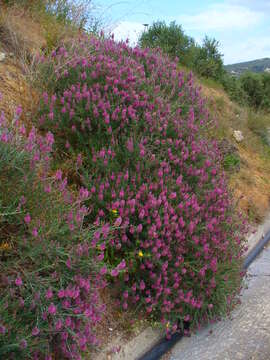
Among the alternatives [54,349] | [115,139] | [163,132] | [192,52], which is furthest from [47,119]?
[192,52]

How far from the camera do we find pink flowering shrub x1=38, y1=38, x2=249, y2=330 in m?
3.60

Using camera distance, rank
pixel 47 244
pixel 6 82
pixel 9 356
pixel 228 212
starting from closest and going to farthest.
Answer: pixel 9 356, pixel 47 244, pixel 228 212, pixel 6 82

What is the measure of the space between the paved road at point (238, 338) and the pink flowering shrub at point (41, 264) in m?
1.17

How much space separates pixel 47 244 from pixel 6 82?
2.74m

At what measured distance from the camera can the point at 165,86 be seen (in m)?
5.39

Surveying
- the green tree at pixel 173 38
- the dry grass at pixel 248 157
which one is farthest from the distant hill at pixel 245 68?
the dry grass at pixel 248 157

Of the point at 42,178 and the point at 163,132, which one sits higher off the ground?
the point at 163,132

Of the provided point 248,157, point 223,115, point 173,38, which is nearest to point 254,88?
point 173,38

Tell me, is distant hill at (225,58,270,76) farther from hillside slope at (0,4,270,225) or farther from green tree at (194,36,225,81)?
hillside slope at (0,4,270,225)

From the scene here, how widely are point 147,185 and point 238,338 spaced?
1.55 meters

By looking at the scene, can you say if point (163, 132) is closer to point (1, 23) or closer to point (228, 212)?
point (228, 212)

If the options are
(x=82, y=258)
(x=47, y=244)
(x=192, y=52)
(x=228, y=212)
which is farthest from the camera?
(x=192, y=52)

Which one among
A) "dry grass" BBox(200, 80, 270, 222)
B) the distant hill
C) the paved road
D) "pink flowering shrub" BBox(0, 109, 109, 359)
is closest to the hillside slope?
"dry grass" BBox(200, 80, 270, 222)

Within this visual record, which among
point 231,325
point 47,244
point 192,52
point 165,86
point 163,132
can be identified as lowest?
point 231,325
